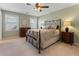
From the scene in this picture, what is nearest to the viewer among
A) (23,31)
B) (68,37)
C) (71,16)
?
(23,31)

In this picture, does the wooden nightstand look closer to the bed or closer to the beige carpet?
the bed

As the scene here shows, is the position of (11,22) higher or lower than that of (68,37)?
higher

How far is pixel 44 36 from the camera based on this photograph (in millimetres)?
3289

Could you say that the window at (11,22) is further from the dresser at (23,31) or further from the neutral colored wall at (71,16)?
the neutral colored wall at (71,16)

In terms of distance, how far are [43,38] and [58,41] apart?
5.61 feet

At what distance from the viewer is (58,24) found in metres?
4.60

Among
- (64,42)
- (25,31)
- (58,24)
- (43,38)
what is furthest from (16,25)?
(64,42)

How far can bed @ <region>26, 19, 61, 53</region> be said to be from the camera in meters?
3.23

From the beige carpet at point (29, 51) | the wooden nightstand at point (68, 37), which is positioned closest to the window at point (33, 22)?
the beige carpet at point (29, 51)

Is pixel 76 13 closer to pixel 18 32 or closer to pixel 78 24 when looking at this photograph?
pixel 78 24

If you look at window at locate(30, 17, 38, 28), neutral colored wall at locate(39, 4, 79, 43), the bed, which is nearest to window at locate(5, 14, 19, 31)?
window at locate(30, 17, 38, 28)

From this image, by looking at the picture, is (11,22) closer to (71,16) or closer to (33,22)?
(33,22)

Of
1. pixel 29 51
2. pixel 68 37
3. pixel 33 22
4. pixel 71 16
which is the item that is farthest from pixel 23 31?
pixel 71 16

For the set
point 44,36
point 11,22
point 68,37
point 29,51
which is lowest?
point 29,51
